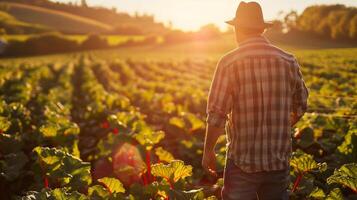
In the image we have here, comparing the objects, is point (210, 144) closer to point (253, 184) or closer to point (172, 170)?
point (253, 184)

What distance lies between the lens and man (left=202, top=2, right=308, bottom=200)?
3.66 metres

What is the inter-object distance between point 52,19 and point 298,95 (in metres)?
96.1

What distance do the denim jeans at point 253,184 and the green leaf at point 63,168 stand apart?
1962 millimetres

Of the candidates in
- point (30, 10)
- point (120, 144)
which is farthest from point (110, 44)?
point (120, 144)

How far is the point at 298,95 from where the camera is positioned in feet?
12.9

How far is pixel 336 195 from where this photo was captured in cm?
428

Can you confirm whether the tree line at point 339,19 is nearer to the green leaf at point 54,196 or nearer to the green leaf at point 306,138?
the green leaf at point 306,138

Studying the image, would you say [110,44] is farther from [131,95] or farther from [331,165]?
[331,165]

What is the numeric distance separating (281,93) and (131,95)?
1155 cm

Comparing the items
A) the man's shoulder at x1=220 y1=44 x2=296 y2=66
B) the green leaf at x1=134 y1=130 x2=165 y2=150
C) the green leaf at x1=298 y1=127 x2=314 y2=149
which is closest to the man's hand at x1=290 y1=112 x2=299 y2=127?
the man's shoulder at x1=220 y1=44 x2=296 y2=66

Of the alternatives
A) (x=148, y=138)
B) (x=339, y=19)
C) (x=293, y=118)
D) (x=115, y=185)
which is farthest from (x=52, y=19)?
(x=293, y=118)

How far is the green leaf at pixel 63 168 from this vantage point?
517 centimetres

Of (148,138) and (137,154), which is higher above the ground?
(148,138)

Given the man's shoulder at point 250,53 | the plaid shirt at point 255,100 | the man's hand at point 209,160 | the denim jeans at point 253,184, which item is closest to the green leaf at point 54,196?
the man's hand at point 209,160
